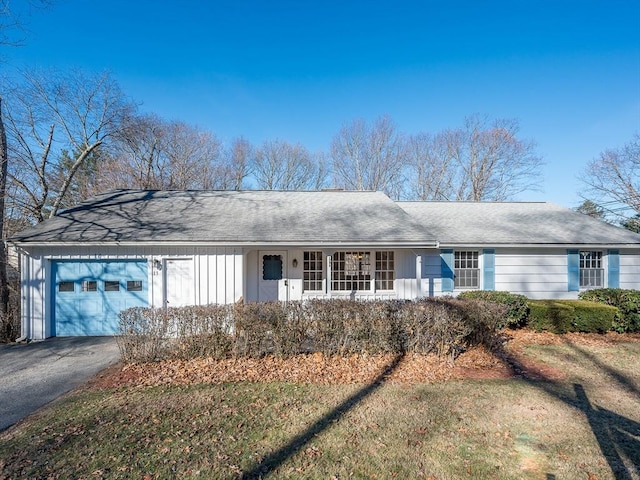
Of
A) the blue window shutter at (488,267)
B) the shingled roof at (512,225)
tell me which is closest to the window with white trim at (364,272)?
the shingled roof at (512,225)

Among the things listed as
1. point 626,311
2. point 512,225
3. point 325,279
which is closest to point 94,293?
point 325,279

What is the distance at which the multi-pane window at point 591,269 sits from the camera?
10.9 m

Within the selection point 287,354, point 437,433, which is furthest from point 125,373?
point 437,433

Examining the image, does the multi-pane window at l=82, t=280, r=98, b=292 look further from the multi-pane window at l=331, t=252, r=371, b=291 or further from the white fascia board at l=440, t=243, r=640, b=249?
the white fascia board at l=440, t=243, r=640, b=249

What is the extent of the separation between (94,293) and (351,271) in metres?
7.45

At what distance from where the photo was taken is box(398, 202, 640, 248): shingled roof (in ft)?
34.6

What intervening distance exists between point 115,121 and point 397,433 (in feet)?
60.4

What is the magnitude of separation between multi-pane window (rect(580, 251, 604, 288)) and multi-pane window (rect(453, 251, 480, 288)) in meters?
3.80

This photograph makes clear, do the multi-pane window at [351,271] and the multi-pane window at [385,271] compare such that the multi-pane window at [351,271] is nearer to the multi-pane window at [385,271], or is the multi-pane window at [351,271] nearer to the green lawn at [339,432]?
the multi-pane window at [385,271]

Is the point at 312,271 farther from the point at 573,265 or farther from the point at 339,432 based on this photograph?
the point at 573,265

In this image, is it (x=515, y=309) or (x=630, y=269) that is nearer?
(x=515, y=309)

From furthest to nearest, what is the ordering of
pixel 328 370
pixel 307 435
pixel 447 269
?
pixel 447 269 < pixel 328 370 < pixel 307 435

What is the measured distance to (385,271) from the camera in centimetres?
1029

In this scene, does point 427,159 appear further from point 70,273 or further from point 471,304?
point 70,273
